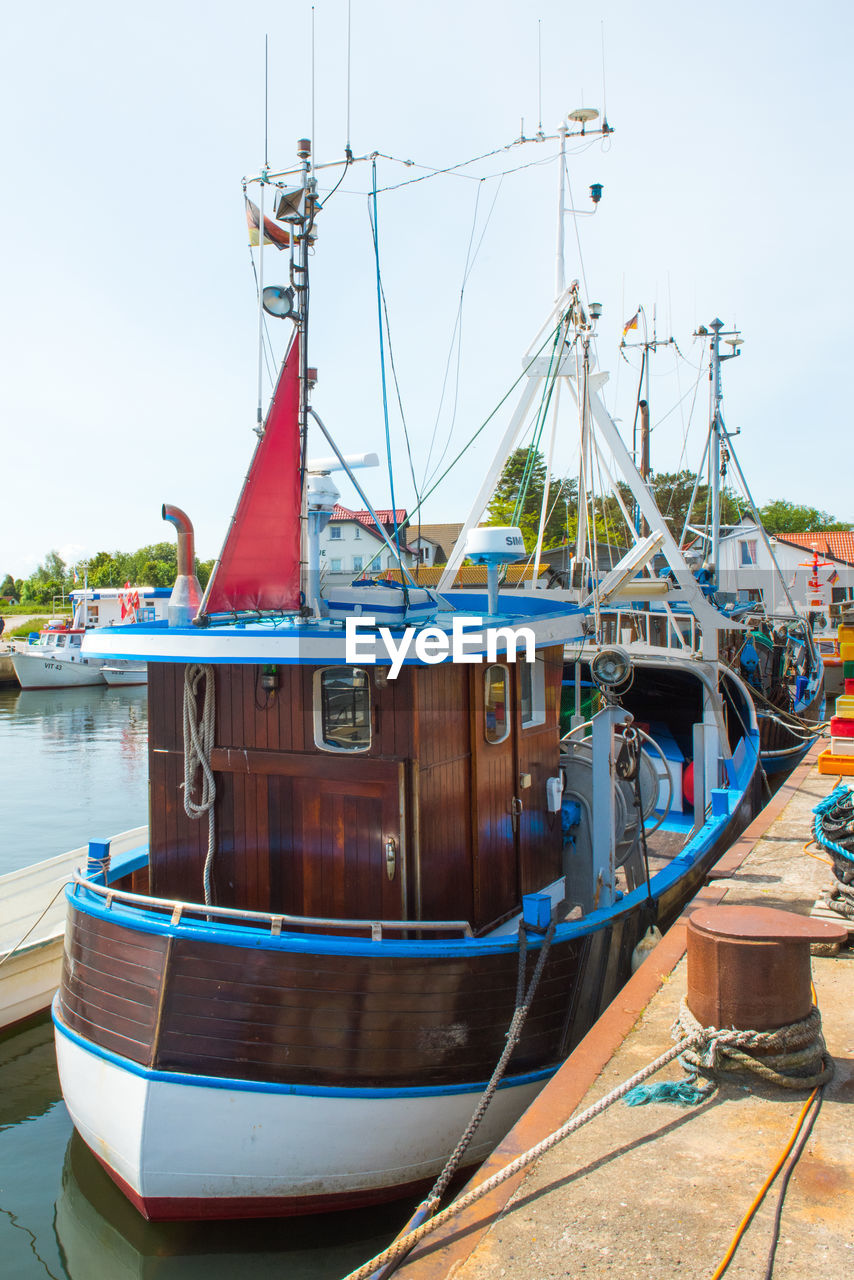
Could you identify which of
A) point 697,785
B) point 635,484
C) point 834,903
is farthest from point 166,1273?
point 635,484

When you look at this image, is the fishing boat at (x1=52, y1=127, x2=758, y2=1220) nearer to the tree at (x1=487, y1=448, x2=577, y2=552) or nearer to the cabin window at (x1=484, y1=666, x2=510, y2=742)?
the cabin window at (x1=484, y1=666, x2=510, y2=742)

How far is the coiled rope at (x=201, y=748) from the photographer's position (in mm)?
5453

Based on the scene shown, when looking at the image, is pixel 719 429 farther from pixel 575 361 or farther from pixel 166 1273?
pixel 166 1273

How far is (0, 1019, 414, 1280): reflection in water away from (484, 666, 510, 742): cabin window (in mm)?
2889

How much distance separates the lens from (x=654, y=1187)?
11.1 ft

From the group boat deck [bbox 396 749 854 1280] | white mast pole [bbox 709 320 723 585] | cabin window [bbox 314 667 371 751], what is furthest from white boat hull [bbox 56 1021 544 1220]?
white mast pole [bbox 709 320 723 585]

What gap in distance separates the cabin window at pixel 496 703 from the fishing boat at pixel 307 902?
3cm

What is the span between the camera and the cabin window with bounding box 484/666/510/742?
5.92 m

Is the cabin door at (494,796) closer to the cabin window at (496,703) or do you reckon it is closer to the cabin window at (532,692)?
the cabin window at (496,703)

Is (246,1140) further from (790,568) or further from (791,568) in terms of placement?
(790,568)

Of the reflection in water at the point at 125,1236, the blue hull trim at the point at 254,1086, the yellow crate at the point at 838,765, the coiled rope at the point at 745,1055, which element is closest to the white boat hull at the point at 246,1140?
the blue hull trim at the point at 254,1086

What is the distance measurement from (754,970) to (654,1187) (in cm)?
104

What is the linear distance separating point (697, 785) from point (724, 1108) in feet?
22.4

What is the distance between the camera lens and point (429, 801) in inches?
206
